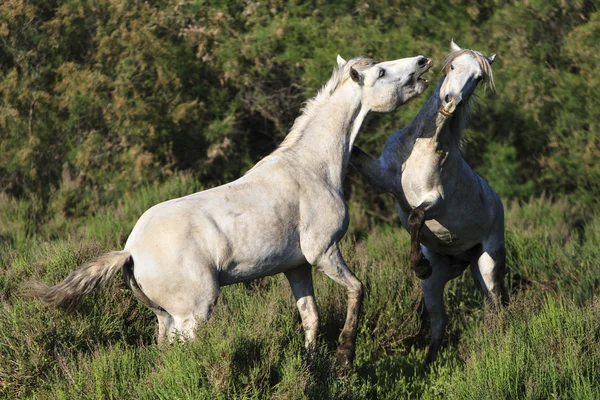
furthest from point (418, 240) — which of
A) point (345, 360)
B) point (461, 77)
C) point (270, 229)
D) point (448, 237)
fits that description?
point (270, 229)

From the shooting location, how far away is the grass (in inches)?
193

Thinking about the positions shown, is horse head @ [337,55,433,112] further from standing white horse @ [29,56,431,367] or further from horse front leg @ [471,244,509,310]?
horse front leg @ [471,244,509,310]

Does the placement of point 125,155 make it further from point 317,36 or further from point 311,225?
point 311,225

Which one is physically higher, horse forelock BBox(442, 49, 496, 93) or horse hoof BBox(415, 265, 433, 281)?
horse forelock BBox(442, 49, 496, 93)

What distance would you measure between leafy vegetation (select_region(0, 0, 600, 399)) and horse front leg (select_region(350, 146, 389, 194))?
1.20m

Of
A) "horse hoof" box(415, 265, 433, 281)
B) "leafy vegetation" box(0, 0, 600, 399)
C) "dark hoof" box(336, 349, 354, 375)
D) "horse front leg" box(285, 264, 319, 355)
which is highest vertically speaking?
"horse front leg" box(285, 264, 319, 355)

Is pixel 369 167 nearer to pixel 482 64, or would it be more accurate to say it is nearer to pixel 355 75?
pixel 355 75

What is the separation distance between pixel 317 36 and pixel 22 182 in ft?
15.9

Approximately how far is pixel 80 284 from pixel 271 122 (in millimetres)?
8932

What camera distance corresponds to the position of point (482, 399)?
512cm

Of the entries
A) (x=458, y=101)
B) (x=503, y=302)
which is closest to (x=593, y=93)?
(x=503, y=302)

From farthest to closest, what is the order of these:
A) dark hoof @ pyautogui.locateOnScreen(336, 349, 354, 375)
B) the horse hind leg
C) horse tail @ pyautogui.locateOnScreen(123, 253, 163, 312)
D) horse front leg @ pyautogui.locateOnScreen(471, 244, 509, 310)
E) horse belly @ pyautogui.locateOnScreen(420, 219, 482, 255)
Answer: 1. horse front leg @ pyautogui.locateOnScreen(471, 244, 509, 310)
2. horse belly @ pyautogui.locateOnScreen(420, 219, 482, 255)
3. dark hoof @ pyautogui.locateOnScreen(336, 349, 354, 375)
4. horse tail @ pyautogui.locateOnScreen(123, 253, 163, 312)
5. the horse hind leg

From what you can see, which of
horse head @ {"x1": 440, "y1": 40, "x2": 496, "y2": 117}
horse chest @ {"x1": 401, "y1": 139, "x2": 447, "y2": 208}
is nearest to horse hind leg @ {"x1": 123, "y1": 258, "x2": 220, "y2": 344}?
horse chest @ {"x1": 401, "y1": 139, "x2": 447, "y2": 208}

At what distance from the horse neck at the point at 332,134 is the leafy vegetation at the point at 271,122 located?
141 cm
